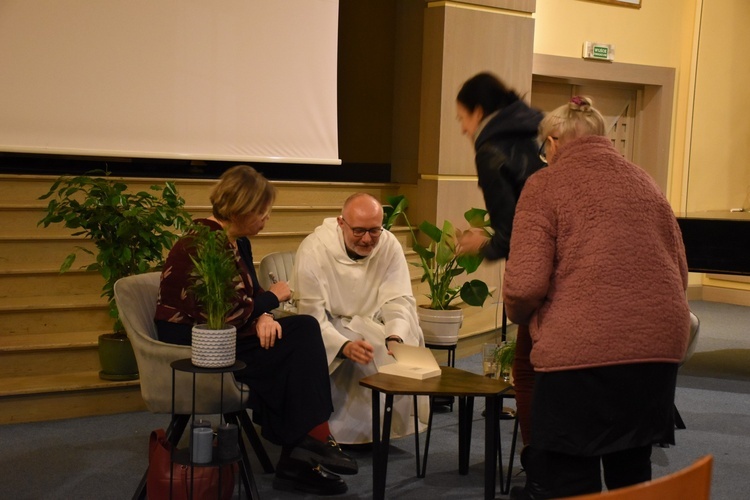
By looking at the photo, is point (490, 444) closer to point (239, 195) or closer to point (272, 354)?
point (272, 354)

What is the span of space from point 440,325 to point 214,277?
202cm

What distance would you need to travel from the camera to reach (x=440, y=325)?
4.68m

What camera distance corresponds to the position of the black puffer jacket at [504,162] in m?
2.99

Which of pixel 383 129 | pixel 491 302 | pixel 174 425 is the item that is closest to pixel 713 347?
pixel 491 302

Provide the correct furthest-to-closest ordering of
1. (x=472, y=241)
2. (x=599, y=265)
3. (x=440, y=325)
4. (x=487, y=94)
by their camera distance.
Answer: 1. (x=440, y=325)
2. (x=487, y=94)
3. (x=472, y=241)
4. (x=599, y=265)

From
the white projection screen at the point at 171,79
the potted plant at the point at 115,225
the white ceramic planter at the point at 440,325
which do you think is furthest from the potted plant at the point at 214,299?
the white projection screen at the point at 171,79

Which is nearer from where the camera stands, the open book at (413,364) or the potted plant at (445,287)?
the open book at (413,364)

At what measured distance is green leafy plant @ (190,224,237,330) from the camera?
288 cm

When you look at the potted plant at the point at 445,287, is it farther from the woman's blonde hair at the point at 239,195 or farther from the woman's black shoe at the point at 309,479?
the woman's blonde hair at the point at 239,195

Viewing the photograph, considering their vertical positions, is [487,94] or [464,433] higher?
[487,94]

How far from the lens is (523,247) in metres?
2.26

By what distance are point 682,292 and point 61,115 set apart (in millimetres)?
4406

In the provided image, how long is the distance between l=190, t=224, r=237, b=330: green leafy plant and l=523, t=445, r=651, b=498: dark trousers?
3.66ft

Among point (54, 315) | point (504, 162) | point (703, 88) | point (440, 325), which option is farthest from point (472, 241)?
point (703, 88)
